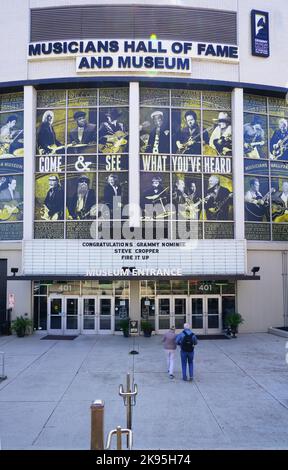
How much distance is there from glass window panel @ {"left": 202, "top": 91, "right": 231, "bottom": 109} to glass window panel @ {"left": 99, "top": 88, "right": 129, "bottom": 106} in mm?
4411

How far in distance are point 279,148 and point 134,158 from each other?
8.67m

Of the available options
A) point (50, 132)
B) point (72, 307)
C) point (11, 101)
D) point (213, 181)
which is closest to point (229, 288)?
point (213, 181)

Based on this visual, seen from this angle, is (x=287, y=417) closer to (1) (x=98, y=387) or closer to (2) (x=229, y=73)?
(1) (x=98, y=387)

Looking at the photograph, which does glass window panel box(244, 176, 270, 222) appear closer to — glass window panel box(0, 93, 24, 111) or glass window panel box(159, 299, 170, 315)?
glass window panel box(159, 299, 170, 315)

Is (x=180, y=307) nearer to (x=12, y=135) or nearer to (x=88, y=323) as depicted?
(x=88, y=323)

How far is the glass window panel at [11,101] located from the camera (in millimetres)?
22469

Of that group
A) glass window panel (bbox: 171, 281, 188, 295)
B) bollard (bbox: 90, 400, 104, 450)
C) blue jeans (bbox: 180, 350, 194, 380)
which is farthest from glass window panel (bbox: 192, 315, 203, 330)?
bollard (bbox: 90, 400, 104, 450)

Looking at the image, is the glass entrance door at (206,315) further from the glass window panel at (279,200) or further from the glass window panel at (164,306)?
the glass window panel at (279,200)

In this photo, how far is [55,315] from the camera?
21.5 m

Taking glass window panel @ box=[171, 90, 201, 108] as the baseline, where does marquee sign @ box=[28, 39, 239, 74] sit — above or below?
above

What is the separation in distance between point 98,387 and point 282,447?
572cm

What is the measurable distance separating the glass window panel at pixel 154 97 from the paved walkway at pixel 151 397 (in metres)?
13.0

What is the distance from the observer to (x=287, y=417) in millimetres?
9148

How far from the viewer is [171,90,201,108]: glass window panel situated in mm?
22094
